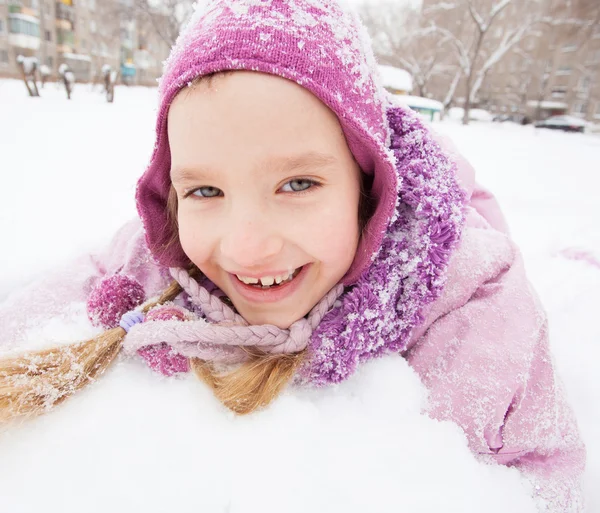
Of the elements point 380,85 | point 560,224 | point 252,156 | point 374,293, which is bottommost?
point 560,224

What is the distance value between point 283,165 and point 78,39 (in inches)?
1353

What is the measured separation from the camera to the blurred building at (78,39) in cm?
2170

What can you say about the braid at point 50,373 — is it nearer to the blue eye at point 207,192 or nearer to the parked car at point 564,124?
the blue eye at point 207,192

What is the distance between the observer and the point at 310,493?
0.67m

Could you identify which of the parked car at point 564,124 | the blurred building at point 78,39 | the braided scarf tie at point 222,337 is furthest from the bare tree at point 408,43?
the braided scarf tie at point 222,337

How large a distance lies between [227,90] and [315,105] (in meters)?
0.16

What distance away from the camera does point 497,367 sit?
2.78 feet

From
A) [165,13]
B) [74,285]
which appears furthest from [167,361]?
[165,13]

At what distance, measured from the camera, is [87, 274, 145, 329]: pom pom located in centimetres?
102

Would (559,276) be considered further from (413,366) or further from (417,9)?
(417,9)

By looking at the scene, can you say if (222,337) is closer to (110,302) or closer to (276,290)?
(276,290)

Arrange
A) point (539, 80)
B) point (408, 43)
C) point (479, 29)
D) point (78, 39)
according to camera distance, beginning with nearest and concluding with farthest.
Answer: point (479, 29) < point (408, 43) < point (539, 80) < point (78, 39)

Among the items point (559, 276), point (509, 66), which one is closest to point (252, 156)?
point (559, 276)

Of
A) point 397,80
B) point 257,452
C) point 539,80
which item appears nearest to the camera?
point 257,452
